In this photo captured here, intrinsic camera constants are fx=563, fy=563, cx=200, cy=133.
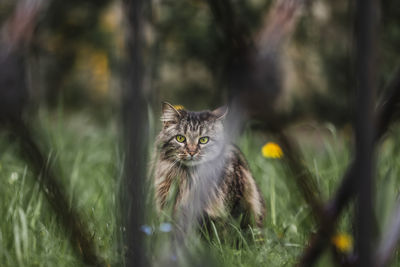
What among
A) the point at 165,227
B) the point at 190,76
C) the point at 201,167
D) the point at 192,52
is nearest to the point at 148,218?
the point at 165,227

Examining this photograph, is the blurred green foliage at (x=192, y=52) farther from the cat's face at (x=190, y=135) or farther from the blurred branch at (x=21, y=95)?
the blurred branch at (x=21, y=95)

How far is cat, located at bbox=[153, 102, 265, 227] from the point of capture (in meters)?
1.79

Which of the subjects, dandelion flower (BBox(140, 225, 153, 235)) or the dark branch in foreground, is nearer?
dandelion flower (BBox(140, 225, 153, 235))

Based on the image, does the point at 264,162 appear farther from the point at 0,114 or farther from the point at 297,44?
the point at 0,114

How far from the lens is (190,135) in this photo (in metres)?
2.00

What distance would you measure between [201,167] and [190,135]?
178 millimetres

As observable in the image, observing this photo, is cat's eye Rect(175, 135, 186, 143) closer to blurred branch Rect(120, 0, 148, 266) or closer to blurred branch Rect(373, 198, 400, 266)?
blurred branch Rect(373, 198, 400, 266)

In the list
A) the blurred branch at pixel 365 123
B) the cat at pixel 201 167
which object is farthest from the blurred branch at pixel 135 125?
the cat at pixel 201 167

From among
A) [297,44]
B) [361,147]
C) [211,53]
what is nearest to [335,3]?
[297,44]

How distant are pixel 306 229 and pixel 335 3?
2.45 m

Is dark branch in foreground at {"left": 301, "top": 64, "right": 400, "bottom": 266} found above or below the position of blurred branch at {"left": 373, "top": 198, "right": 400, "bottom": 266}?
above

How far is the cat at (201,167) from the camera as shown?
1787 mm

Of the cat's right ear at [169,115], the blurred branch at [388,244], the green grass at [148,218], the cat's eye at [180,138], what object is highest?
the cat's right ear at [169,115]

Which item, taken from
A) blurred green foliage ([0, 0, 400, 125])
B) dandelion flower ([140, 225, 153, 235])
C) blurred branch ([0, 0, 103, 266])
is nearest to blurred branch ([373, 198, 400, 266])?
dandelion flower ([140, 225, 153, 235])
